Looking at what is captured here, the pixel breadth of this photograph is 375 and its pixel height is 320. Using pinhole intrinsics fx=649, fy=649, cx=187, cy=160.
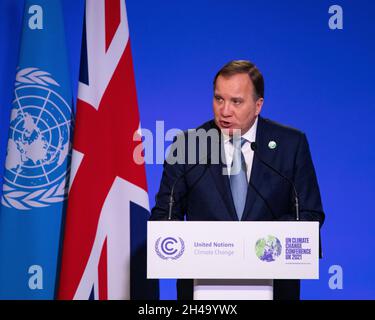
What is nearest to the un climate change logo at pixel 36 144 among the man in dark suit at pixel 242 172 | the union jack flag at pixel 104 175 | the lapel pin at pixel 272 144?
the union jack flag at pixel 104 175

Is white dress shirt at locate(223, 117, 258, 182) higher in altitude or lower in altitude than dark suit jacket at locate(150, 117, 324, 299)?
higher

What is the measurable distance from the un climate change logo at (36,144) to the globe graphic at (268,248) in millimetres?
1662

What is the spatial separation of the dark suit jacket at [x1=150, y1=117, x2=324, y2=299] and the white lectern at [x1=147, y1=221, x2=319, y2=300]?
0.45 m

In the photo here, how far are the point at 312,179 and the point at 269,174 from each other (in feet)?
0.69

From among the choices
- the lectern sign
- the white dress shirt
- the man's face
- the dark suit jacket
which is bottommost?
the lectern sign

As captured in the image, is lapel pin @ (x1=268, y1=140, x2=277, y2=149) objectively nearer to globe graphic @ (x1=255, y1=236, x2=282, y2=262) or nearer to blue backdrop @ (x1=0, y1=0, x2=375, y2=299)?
globe graphic @ (x1=255, y1=236, x2=282, y2=262)

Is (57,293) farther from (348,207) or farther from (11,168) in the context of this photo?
(348,207)

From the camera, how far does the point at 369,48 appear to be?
161 inches

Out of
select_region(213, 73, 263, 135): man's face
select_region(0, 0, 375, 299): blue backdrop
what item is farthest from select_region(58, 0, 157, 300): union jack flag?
select_region(213, 73, 263, 135): man's face

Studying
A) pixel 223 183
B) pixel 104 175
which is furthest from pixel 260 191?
pixel 104 175

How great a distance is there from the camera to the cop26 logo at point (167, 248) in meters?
2.32

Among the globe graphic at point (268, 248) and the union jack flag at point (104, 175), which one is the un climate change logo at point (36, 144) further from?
the globe graphic at point (268, 248)

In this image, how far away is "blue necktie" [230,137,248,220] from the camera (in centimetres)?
286
